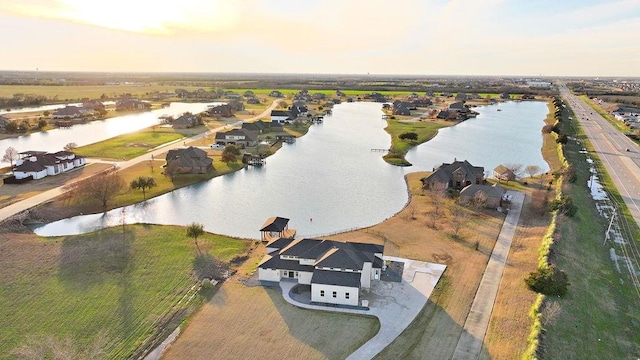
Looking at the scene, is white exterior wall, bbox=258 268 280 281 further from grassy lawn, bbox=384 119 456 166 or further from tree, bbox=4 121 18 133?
tree, bbox=4 121 18 133

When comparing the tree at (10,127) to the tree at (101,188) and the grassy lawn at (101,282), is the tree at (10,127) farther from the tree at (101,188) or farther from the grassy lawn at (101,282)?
the grassy lawn at (101,282)

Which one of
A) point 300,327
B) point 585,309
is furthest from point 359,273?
point 585,309

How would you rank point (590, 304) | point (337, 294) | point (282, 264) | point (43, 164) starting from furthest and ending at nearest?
point (43, 164) → point (282, 264) → point (590, 304) → point (337, 294)

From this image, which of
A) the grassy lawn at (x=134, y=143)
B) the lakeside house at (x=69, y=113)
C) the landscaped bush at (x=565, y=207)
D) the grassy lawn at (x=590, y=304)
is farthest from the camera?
the lakeside house at (x=69, y=113)

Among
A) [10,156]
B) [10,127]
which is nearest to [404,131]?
[10,156]

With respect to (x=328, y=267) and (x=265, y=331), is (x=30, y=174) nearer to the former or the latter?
(x=265, y=331)

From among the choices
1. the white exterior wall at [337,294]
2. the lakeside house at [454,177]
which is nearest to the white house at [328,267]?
the white exterior wall at [337,294]

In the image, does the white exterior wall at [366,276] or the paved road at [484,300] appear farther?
the white exterior wall at [366,276]
